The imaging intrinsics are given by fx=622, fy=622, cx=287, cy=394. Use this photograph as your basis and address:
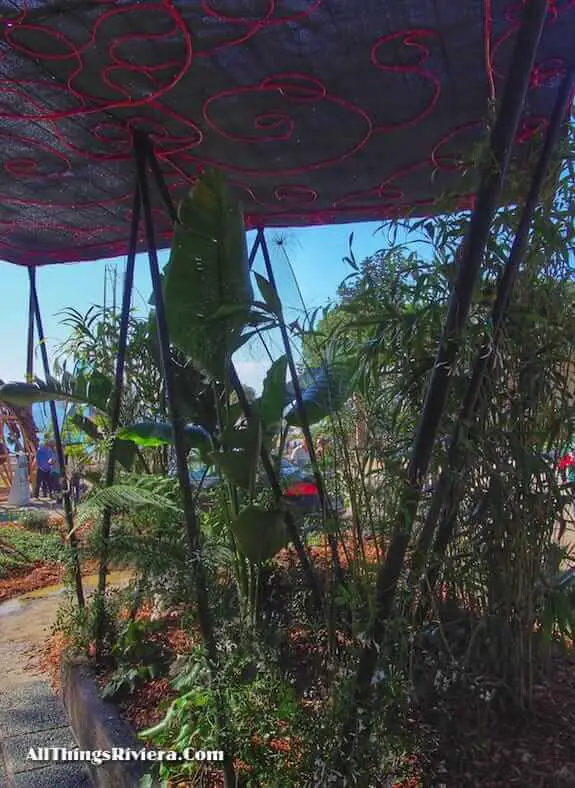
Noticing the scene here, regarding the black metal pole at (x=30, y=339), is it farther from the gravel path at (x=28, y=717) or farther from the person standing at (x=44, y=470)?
the person standing at (x=44, y=470)

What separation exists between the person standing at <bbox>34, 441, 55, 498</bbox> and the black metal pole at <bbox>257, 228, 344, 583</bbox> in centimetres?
1039

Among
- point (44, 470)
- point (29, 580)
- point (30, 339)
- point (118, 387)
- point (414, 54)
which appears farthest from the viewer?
point (44, 470)

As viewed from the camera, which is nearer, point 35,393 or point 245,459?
point 245,459

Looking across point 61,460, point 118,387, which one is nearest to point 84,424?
point 61,460

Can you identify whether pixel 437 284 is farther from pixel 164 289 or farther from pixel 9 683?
pixel 9 683

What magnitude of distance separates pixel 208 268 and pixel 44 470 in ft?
41.3

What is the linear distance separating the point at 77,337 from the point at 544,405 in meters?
3.36

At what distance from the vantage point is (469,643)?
2125 millimetres

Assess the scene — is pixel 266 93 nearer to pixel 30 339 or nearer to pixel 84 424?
pixel 84 424

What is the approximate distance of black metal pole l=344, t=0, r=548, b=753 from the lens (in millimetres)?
1471

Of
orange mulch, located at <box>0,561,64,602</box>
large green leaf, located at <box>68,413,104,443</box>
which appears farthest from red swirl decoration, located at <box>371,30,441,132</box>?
orange mulch, located at <box>0,561,64,602</box>

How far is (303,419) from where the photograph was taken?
337 centimetres

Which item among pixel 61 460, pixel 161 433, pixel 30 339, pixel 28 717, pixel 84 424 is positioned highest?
pixel 30 339

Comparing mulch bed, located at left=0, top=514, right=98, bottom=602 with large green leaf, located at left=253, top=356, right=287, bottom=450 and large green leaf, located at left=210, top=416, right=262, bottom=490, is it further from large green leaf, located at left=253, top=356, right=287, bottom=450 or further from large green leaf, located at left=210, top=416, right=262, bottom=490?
large green leaf, located at left=210, top=416, right=262, bottom=490
